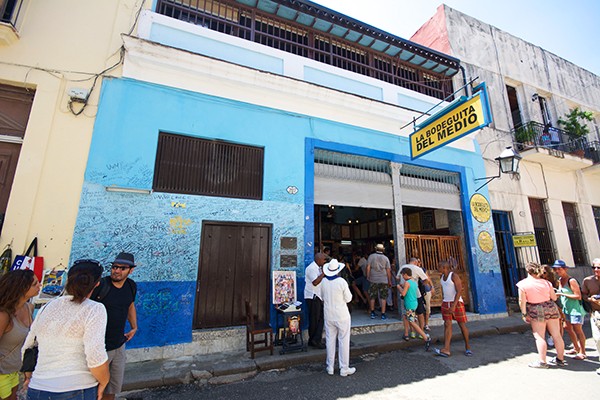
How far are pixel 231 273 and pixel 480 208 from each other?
784cm

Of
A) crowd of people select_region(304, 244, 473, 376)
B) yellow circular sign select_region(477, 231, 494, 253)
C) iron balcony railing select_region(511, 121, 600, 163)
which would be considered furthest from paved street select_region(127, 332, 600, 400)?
iron balcony railing select_region(511, 121, 600, 163)

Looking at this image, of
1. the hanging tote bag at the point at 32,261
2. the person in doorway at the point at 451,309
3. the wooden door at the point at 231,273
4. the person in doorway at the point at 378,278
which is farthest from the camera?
the person in doorway at the point at 378,278

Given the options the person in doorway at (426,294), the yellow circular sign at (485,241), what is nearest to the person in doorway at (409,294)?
the person in doorway at (426,294)

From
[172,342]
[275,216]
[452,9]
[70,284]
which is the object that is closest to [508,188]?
[452,9]

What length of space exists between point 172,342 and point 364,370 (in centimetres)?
335

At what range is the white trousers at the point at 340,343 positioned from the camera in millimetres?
4344

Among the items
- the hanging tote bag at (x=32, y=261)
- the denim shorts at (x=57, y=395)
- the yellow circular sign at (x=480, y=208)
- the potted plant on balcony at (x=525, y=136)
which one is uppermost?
the potted plant on balcony at (x=525, y=136)

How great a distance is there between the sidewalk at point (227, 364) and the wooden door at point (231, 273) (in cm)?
69

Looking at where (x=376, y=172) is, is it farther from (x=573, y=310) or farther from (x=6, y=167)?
(x=6, y=167)

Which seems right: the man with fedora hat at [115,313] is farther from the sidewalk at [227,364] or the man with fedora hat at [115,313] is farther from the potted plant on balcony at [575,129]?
the potted plant on balcony at [575,129]

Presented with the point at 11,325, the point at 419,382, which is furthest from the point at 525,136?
the point at 11,325

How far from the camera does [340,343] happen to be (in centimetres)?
440

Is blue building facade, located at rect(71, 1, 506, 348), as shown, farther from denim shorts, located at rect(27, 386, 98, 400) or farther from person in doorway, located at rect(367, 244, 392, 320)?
denim shorts, located at rect(27, 386, 98, 400)

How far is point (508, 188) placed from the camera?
31.6ft
